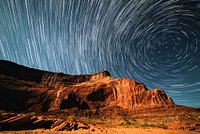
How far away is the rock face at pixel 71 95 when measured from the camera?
63.8m

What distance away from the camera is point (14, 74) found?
8881 centimetres

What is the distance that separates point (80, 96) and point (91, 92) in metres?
7.78

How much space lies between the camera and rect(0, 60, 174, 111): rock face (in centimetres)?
6378

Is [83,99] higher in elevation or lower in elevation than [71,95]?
lower

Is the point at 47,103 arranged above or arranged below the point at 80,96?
below

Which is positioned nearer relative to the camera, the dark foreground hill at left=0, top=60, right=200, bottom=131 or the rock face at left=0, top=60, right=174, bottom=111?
the dark foreground hill at left=0, top=60, right=200, bottom=131

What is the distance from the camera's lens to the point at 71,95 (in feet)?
239

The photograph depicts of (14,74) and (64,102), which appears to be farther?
(14,74)

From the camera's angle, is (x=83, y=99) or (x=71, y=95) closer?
(x=71, y=95)

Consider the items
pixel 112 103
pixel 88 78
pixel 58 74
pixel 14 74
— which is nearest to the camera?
pixel 112 103

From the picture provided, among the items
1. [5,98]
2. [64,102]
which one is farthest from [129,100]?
[5,98]

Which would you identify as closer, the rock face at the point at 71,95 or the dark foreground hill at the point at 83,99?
the dark foreground hill at the point at 83,99

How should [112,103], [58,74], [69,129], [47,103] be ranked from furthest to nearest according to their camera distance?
Answer: 1. [58,74]
2. [112,103]
3. [47,103]
4. [69,129]

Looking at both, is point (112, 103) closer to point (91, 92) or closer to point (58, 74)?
point (91, 92)
